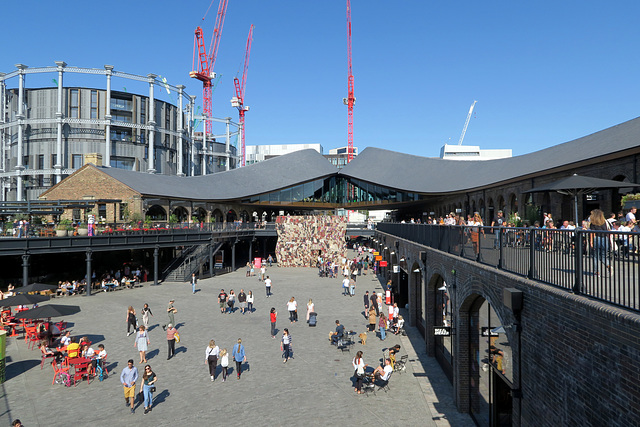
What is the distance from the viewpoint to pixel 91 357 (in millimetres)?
12508

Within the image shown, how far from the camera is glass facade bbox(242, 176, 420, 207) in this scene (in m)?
52.1

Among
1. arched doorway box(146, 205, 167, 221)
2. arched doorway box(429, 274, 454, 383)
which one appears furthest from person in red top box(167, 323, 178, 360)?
arched doorway box(146, 205, 167, 221)

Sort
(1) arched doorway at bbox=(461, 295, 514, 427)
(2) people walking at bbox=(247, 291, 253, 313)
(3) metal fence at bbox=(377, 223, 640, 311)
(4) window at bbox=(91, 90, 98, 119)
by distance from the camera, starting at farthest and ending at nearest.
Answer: (4) window at bbox=(91, 90, 98, 119) < (2) people walking at bbox=(247, 291, 253, 313) < (1) arched doorway at bbox=(461, 295, 514, 427) < (3) metal fence at bbox=(377, 223, 640, 311)

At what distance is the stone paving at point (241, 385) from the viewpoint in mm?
9891

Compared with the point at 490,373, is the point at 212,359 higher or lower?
lower

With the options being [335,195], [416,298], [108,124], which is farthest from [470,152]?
[416,298]

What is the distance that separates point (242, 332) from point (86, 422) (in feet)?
26.6

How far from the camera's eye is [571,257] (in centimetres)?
538

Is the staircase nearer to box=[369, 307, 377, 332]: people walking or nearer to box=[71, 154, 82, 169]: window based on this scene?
box=[369, 307, 377, 332]: people walking

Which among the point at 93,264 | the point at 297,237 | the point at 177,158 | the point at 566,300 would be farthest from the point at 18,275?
the point at 177,158

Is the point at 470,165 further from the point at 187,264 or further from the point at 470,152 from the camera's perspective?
the point at 470,152

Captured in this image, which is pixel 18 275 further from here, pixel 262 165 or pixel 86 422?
pixel 262 165

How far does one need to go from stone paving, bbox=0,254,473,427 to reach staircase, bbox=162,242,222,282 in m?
10.9

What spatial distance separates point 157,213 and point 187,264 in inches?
438
